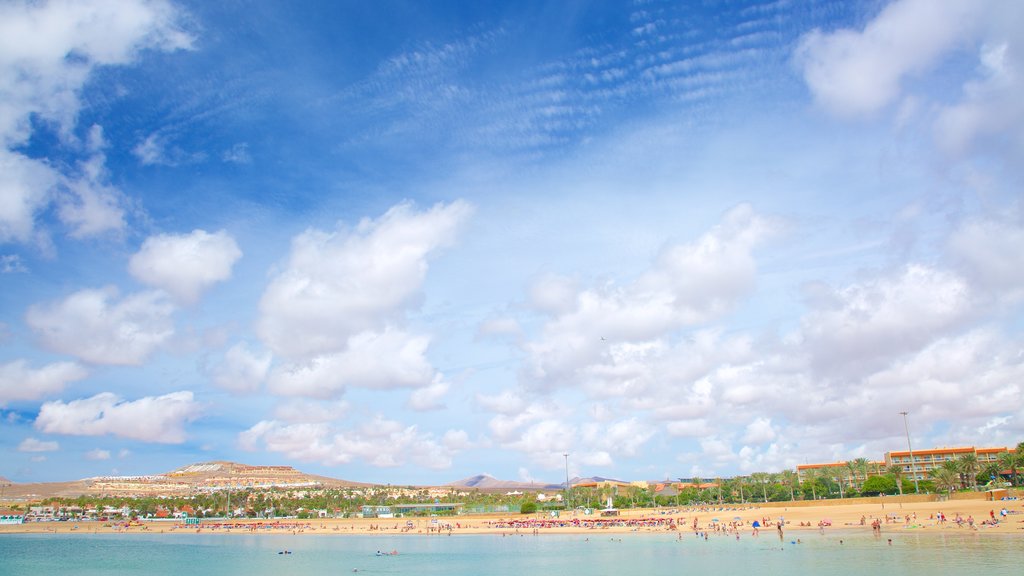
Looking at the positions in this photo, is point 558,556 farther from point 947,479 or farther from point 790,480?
point 790,480

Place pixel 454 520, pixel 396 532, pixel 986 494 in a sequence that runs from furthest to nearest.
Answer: pixel 454 520, pixel 396 532, pixel 986 494

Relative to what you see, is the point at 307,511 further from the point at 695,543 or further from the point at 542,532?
the point at 695,543

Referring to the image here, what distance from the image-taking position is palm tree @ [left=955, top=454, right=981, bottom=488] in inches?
3590

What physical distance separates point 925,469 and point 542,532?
96532mm

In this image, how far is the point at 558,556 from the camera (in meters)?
59.9

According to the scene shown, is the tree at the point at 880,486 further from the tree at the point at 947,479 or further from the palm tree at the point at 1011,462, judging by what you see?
the palm tree at the point at 1011,462

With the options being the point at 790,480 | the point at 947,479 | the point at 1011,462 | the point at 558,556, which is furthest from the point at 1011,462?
the point at 558,556

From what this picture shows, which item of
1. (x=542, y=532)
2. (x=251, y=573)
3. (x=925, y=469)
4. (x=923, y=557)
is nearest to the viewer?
(x=923, y=557)

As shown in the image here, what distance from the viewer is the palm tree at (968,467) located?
91188 millimetres

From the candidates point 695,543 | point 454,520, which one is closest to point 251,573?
point 695,543

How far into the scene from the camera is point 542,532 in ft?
302

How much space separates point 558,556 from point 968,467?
6396 centimetres

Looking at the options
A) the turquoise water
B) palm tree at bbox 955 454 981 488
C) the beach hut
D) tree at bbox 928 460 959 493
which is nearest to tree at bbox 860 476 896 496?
palm tree at bbox 955 454 981 488

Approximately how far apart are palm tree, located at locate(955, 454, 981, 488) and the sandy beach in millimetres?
12679
